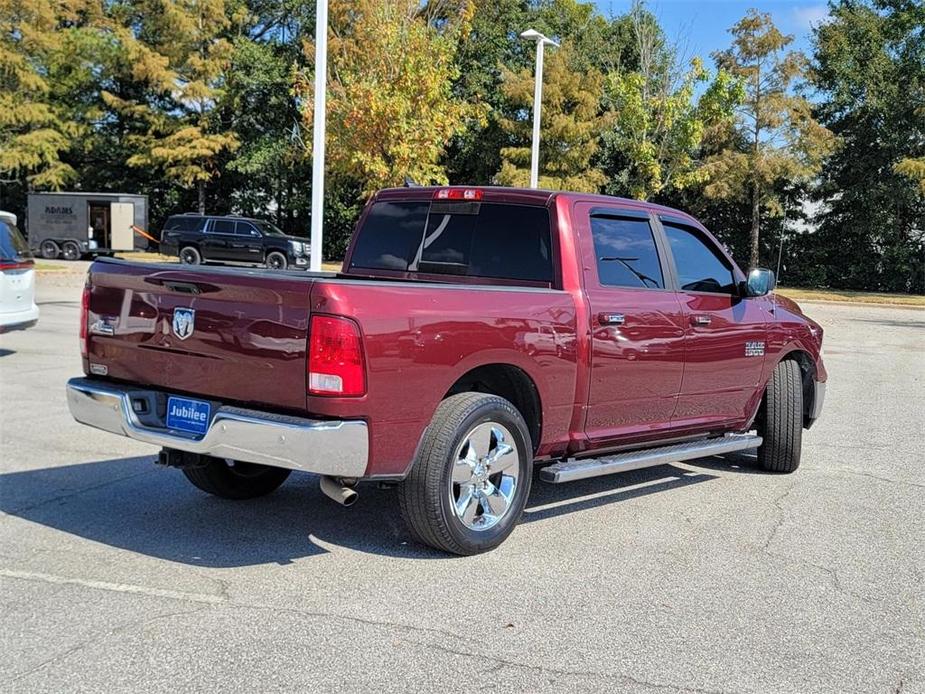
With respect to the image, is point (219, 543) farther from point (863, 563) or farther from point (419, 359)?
point (863, 563)

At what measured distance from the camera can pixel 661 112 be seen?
3306cm

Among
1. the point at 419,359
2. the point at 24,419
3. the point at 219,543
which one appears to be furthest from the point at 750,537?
the point at 24,419

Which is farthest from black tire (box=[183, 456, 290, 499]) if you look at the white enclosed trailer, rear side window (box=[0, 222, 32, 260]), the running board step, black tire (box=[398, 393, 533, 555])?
the white enclosed trailer

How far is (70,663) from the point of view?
3.42m

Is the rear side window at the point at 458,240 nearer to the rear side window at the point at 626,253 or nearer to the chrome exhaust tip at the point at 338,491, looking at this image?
the rear side window at the point at 626,253

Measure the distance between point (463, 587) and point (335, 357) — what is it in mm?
1271

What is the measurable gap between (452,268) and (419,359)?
152cm

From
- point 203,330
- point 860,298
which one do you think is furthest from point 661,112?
point 203,330

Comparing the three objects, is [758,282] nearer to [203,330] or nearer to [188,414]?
[203,330]

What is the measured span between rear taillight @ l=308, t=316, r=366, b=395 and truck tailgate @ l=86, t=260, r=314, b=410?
6cm

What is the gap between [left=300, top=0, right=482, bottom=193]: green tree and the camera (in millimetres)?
24891

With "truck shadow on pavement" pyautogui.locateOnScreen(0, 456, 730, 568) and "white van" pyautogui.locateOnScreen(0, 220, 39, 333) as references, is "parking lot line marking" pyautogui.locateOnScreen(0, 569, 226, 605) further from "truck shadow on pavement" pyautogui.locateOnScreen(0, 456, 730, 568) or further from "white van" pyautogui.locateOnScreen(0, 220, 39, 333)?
"white van" pyautogui.locateOnScreen(0, 220, 39, 333)

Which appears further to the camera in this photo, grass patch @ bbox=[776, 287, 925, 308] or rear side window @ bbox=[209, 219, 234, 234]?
rear side window @ bbox=[209, 219, 234, 234]

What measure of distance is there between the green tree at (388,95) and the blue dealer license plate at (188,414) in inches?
835
